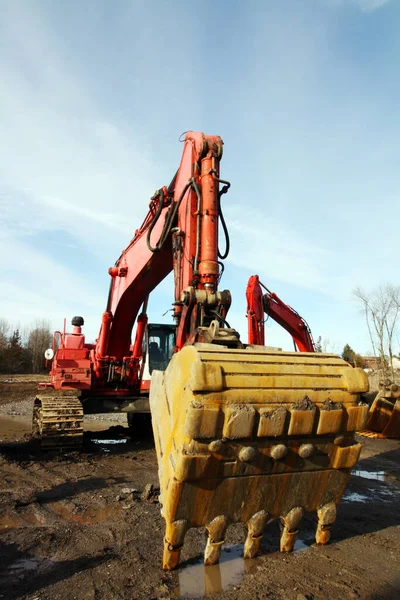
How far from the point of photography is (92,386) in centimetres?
934

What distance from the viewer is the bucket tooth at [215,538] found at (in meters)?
3.30

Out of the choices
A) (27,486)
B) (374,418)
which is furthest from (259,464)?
(374,418)

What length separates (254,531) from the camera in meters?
3.49

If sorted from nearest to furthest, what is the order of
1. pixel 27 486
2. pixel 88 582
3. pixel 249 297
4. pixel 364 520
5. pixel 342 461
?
1. pixel 88 582
2. pixel 342 461
3. pixel 364 520
4. pixel 27 486
5. pixel 249 297

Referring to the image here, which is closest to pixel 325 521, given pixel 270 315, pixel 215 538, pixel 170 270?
pixel 215 538

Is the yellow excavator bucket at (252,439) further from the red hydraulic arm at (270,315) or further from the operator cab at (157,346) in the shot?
the red hydraulic arm at (270,315)

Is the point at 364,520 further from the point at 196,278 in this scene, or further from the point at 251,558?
the point at 196,278

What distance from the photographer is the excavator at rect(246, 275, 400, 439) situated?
32.0ft

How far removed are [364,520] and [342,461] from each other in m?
1.75

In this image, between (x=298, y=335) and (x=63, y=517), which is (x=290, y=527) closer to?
(x=63, y=517)

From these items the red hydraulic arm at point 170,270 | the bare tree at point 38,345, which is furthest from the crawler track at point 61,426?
the bare tree at point 38,345

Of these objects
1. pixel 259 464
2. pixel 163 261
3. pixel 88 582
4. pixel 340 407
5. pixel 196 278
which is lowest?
pixel 88 582

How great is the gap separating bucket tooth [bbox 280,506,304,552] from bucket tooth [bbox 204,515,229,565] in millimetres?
525

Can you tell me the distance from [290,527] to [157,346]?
6713 mm
